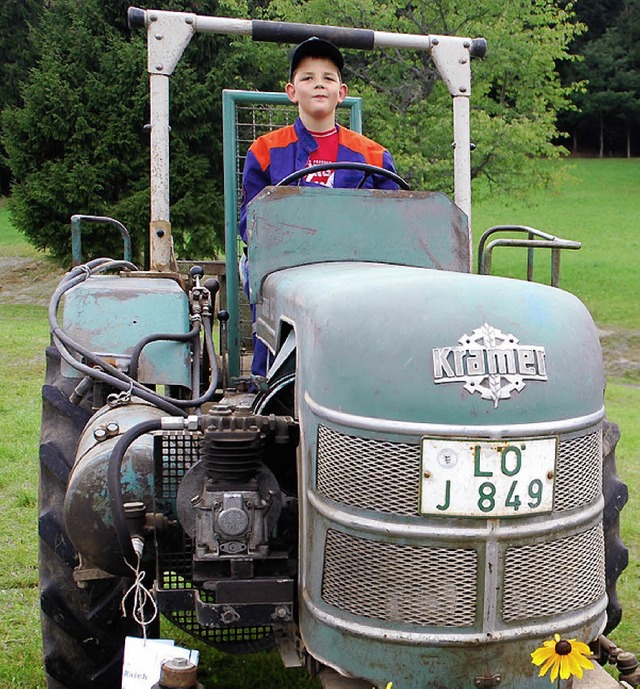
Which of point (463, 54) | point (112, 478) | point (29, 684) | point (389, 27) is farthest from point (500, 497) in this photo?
point (389, 27)

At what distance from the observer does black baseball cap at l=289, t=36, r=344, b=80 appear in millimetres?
3627

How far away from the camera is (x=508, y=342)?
2.11m

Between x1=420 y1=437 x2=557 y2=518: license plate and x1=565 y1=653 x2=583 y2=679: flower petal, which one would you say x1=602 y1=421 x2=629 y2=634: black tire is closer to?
x1=565 y1=653 x2=583 y2=679: flower petal

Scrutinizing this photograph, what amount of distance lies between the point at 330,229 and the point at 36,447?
3.95 meters

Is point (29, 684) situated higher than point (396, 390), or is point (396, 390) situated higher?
point (396, 390)

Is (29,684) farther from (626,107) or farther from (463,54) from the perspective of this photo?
(626,107)

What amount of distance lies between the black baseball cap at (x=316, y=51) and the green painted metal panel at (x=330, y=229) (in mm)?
731

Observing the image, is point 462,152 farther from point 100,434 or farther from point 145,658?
point 145,658

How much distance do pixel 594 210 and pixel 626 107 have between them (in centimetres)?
1533

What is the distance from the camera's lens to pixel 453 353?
2086 millimetres

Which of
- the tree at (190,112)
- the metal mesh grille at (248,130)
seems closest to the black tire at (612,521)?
the metal mesh grille at (248,130)

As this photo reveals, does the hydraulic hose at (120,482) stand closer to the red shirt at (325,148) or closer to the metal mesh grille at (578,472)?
the metal mesh grille at (578,472)

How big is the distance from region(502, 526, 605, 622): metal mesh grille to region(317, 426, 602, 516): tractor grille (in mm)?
104

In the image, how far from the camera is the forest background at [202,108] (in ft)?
51.8
